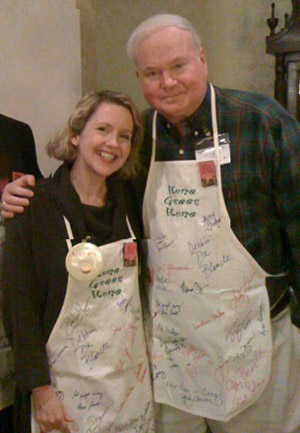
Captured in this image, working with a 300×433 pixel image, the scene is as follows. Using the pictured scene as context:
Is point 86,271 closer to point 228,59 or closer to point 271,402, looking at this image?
point 271,402

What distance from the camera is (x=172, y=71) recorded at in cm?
110

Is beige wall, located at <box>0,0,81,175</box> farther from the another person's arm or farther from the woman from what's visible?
the another person's arm

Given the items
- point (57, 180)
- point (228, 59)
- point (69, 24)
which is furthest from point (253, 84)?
point (57, 180)

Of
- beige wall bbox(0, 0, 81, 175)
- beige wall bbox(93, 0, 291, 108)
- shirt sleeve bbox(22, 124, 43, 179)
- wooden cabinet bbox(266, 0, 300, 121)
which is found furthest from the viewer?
beige wall bbox(93, 0, 291, 108)

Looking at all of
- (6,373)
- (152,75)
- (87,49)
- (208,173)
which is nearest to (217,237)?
(208,173)

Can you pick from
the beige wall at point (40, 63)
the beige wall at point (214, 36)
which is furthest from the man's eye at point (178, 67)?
the beige wall at point (214, 36)

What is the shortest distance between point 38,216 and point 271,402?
31.0 inches

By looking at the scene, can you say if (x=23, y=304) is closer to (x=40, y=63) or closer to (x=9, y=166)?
(x=9, y=166)

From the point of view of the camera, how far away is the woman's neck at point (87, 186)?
111 centimetres

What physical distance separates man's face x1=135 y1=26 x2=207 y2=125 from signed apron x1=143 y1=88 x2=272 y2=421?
0.07m

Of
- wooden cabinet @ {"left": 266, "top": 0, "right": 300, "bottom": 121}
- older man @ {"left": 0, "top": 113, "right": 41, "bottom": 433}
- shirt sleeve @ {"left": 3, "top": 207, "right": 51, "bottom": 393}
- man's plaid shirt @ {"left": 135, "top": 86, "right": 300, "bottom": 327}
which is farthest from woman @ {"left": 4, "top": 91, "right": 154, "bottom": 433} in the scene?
wooden cabinet @ {"left": 266, "top": 0, "right": 300, "bottom": 121}

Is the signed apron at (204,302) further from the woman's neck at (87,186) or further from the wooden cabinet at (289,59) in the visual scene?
the wooden cabinet at (289,59)

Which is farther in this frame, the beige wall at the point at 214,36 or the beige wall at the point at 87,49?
the beige wall at the point at 214,36

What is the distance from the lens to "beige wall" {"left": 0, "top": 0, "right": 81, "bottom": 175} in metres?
1.42
